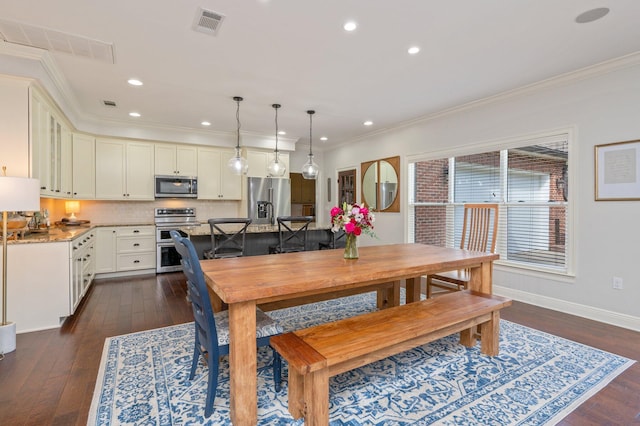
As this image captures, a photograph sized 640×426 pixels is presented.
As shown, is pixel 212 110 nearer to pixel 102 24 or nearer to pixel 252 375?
pixel 102 24

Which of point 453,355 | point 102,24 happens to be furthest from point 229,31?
point 453,355

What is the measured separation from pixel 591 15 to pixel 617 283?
2497mm

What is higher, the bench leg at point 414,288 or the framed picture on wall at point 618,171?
the framed picture on wall at point 618,171

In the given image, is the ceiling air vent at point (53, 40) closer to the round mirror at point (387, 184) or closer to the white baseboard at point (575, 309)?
the round mirror at point (387, 184)

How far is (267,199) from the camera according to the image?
6.43 metres

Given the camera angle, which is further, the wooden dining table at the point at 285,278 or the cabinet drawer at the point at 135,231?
the cabinet drawer at the point at 135,231

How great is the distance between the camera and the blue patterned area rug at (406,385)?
175cm

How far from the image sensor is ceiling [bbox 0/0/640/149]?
89.1 inches

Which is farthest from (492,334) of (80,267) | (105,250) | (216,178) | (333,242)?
(105,250)

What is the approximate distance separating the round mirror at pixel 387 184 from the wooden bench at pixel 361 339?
11.1ft

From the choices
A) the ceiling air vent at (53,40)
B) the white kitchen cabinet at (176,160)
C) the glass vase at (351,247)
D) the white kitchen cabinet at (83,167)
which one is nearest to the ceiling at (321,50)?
the ceiling air vent at (53,40)

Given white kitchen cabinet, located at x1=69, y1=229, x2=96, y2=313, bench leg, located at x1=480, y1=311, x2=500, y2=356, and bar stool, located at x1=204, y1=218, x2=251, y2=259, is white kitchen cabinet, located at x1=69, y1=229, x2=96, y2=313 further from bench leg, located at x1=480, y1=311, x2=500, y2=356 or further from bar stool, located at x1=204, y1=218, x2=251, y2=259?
bench leg, located at x1=480, y1=311, x2=500, y2=356

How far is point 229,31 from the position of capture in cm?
254

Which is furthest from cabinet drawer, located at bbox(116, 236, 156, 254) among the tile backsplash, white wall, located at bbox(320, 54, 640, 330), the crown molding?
white wall, located at bbox(320, 54, 640, 330)
